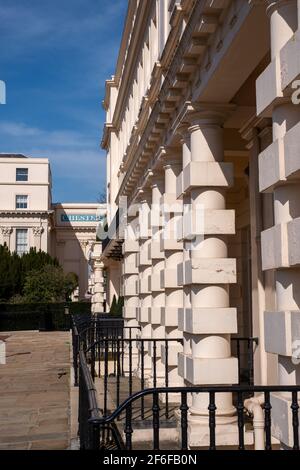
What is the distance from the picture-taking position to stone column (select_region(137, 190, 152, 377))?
1247 centimetres

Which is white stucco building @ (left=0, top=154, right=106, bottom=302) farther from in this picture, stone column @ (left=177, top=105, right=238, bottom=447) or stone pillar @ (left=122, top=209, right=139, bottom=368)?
stone column @ (left=177, top=105, right=238, bottom=447)

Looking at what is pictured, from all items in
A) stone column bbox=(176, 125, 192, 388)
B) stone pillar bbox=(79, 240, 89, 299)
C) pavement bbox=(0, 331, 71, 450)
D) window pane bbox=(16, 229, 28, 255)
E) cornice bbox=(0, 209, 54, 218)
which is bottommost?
pavement bbox=(0, 331, 71, 450)

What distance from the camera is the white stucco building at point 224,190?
4.56 m

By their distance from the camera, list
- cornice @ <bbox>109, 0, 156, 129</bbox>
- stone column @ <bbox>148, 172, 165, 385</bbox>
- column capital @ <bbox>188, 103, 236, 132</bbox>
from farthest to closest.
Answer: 1. cornice @ <bbox>109, 0, 156, 129</bbox>
2. stone column @ <bbox>148, 172, 165, 385</bbox>
3. column capital @ <bbox>188, 103, 236, 132</bbox>

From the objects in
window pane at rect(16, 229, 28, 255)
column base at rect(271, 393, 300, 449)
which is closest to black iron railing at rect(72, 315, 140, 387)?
column base at rect(271, 393, 300, 449)

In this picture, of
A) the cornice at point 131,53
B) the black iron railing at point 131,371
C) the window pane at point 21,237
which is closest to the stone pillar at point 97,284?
the cornice at point 131,53

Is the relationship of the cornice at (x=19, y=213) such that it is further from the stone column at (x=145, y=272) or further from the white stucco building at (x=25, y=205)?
the stone column at (x=145, y=272)

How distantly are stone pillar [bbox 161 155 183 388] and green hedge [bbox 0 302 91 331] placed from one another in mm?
28478

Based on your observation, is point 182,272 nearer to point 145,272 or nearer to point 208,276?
point 208,276

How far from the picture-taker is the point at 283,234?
178 inches

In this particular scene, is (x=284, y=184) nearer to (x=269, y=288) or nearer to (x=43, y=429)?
(x=269, y=288)

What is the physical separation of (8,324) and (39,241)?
76.2ft

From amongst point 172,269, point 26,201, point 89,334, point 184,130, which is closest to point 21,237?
point 26,201
